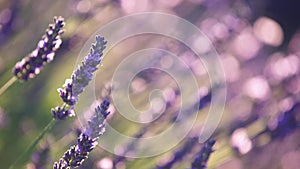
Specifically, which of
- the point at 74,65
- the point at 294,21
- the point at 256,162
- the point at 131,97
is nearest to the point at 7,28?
the point at 74,65

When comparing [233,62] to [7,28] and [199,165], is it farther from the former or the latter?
[199,165]

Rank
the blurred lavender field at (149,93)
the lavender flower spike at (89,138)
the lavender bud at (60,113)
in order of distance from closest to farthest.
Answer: the lavender flower spike at (89,138)
the lavender bud at (60,113)
the blurred lavender field at (149,93)

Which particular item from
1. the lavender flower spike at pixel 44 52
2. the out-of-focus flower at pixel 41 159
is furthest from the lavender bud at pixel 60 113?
the out-of-focus flower at pixel 41 159

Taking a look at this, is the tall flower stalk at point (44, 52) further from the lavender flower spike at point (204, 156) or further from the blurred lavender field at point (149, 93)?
the lavender flower spike at point (204, 156)

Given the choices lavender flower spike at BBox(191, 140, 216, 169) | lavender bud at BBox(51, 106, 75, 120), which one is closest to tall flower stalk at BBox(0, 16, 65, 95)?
lavender bud at BBox(51, 106, 75, 120)

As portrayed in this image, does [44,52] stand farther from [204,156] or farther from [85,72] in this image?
[204,156]

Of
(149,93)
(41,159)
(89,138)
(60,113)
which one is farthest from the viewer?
(149,93)

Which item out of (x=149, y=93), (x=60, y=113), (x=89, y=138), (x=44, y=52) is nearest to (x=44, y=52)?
(x=44, y=52)
